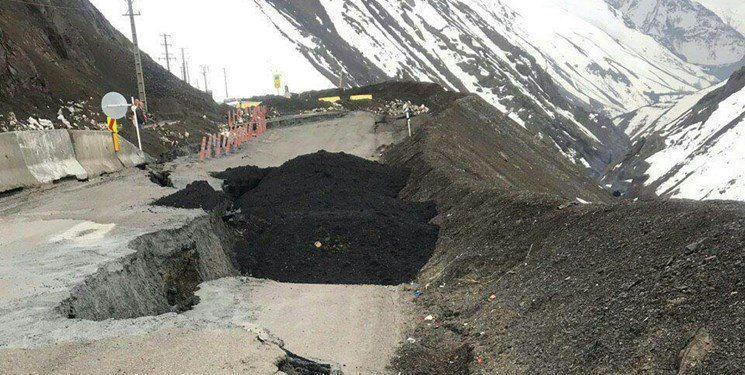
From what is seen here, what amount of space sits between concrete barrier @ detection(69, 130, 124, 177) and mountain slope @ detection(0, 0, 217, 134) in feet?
13.3

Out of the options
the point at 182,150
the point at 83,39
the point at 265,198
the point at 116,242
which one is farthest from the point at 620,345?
the point at 83,39

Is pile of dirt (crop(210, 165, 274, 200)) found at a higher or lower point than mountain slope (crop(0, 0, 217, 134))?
lower

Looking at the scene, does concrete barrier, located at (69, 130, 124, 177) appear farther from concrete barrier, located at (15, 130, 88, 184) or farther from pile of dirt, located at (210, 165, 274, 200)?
pile of dirt, located at (210, 165, 274, 200)

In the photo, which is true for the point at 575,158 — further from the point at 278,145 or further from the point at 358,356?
the point at 358,356

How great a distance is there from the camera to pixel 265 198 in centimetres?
1955

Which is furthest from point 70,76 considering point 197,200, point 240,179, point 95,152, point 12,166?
point 197,200

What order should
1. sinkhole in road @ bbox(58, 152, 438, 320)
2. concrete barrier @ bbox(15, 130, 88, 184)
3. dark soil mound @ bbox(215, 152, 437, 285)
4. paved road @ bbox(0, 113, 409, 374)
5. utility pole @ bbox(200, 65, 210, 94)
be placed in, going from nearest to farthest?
paved road @ bbox(0, 113, 409, 374)
sinkhole in road @ bbox(58, 152, 438, 320)
dark soil mound @ bbox(215, 152, 437, 285)
concrete barrier @ bbox(15, 130, 88, 184)
utility pole @ bbox(200, 65, 210, 94)

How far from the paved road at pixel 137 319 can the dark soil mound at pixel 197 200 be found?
0.55 metres

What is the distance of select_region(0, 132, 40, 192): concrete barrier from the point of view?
54.5 ft

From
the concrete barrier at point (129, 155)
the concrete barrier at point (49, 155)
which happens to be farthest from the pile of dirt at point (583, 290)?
the concrete barrier at point (129, 155)

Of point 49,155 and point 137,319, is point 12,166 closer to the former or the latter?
point 49,155

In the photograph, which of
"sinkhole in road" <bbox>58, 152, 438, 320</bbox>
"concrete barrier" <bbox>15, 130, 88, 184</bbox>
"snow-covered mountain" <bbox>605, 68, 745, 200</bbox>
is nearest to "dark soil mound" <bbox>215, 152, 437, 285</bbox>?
"sinkhole in road" <bbox>58, 152, 438, 320</bbox>

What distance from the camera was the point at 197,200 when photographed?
52.7ft

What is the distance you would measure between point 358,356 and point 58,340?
3.96 metres
